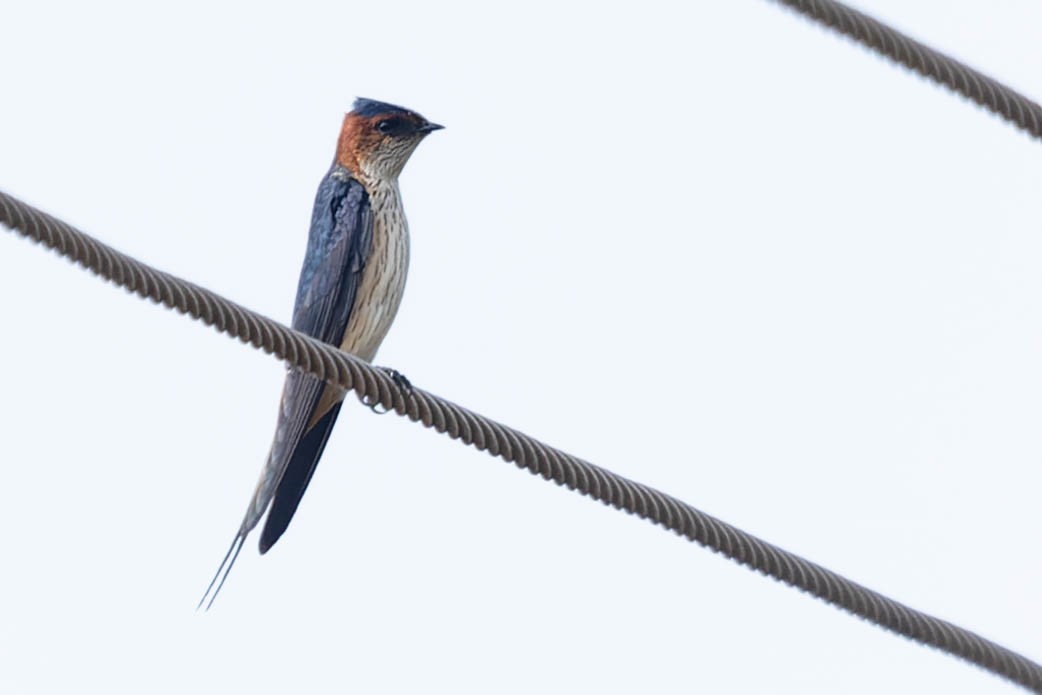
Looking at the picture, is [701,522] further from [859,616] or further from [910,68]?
[910,68]

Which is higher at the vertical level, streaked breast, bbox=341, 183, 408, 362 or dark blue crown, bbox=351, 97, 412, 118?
dark blue crown, bbox=351, 97, 412, 118

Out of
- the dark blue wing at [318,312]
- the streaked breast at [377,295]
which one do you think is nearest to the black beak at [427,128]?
the dark blue wing at [318,312]

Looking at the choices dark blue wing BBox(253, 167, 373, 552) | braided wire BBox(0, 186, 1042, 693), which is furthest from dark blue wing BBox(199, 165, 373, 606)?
braided wire BBox(0, 186, 1042, 693)

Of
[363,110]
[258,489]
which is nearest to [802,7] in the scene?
[258,489]

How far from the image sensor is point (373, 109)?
8.75m

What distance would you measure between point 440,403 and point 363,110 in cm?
441

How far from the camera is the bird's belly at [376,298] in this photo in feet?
25.4

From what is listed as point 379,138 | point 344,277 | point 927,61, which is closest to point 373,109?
point 379,138

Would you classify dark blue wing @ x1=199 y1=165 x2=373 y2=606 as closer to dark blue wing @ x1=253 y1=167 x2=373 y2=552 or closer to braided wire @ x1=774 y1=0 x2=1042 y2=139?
dark blue wing @ x1=253 y1=167 x2=373 y2=552

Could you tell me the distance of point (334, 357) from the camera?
444 centimetres

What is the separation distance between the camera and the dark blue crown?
343 inches

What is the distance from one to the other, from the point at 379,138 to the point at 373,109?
249 mm

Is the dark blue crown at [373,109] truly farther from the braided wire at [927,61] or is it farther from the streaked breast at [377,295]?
the braided wire at [927,61]

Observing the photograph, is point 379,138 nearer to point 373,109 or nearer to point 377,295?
point 373,109
